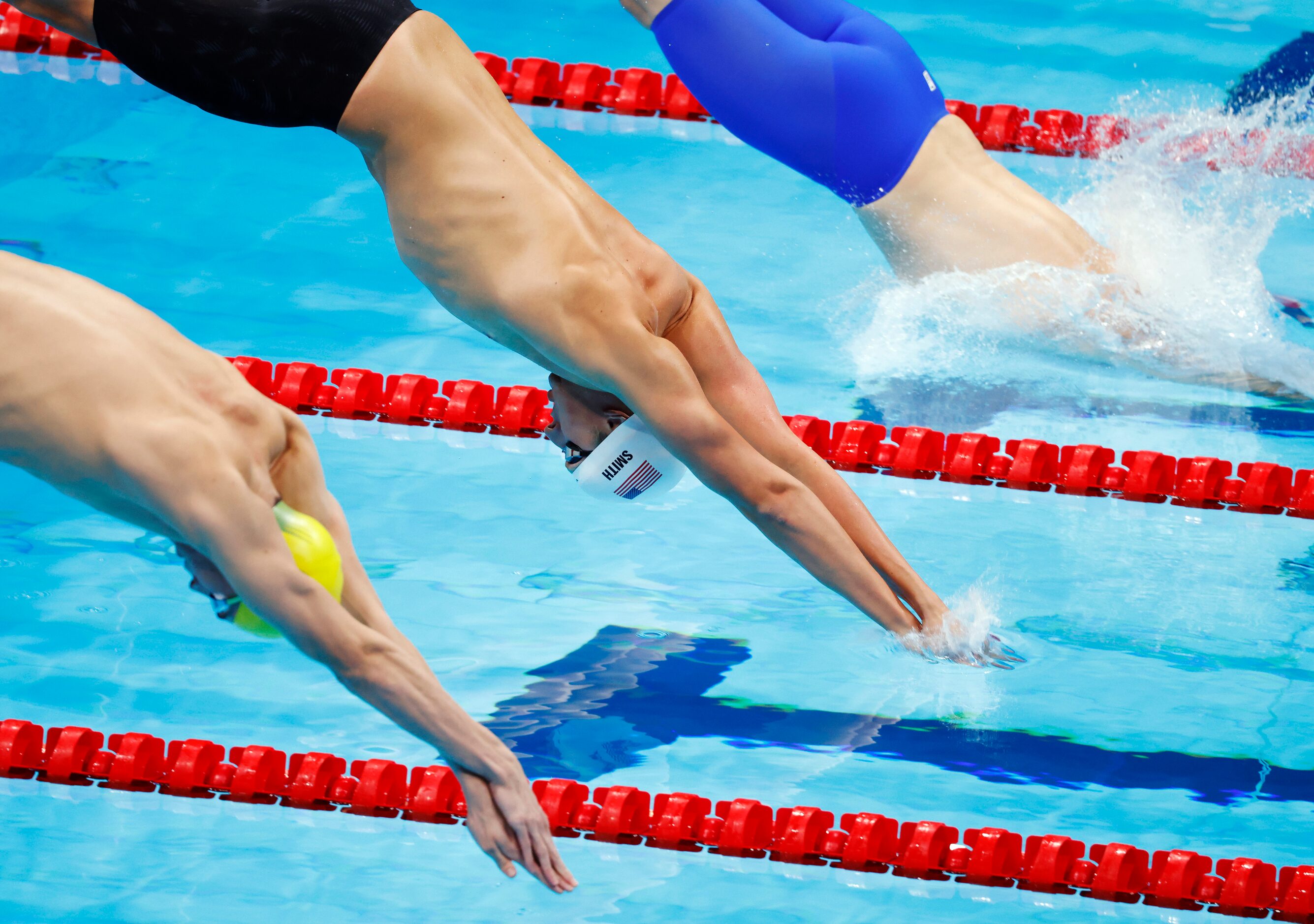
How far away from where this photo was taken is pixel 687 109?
606cm

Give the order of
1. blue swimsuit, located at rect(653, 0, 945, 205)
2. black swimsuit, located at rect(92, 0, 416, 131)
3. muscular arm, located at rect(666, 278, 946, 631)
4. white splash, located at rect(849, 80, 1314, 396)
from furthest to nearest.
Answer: white splash, located at rect(849, 80, 1314, 396) < blue swimsuit, located at rect(653, 0, 945, 205) < muscular arm, located at rect(666, 278, 946, 631) < black swimsuit, located at rect(92, 0, 416, 131)

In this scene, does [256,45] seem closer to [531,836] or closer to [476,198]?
[476,198]

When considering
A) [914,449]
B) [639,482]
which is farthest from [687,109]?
[639,482]

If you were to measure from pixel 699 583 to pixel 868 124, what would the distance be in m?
1.47

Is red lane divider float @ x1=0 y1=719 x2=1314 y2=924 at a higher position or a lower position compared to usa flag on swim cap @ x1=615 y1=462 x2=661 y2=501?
lower

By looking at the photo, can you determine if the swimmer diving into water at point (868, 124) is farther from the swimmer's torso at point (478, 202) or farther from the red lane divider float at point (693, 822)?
the red lane divider float at point (693, 822)

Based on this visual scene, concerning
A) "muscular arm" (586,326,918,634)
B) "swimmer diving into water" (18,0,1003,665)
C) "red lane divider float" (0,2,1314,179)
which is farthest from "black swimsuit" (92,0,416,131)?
"red lane divider float" (0,2,1314,179)

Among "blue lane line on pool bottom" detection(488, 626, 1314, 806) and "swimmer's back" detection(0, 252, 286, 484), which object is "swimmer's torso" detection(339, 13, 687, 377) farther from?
"swimmer's back" detection(0, 252, 286, 484)

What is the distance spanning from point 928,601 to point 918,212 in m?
1.47

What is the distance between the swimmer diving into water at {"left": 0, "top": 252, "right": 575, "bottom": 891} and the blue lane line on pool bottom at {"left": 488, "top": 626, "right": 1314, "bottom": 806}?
0.86 m

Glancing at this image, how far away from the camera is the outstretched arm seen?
2.16m

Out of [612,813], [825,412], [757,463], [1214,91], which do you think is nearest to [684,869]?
[612,813]

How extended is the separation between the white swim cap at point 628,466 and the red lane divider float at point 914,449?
83 cm

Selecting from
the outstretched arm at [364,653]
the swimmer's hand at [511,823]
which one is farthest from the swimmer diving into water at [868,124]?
the swimmer's hand at [511,823]
